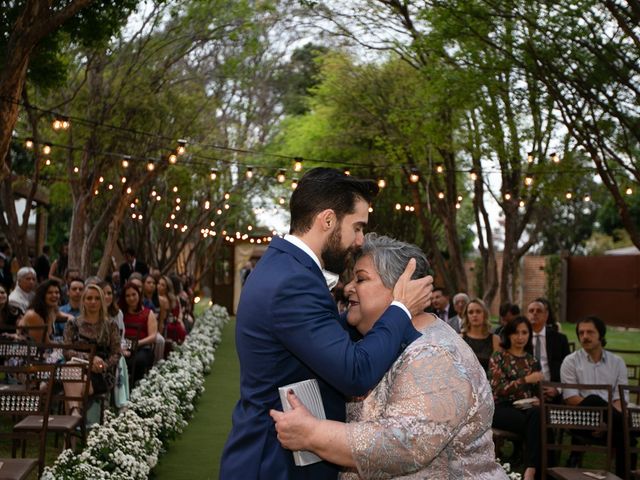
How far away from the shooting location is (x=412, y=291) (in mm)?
3416

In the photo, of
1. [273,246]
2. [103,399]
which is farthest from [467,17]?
[273,246]

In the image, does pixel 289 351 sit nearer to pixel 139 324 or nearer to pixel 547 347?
pixel 547 347

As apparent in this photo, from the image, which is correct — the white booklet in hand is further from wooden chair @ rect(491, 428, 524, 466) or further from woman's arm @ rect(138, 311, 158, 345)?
woman's arm @ rect(138, 311, 158, 345)

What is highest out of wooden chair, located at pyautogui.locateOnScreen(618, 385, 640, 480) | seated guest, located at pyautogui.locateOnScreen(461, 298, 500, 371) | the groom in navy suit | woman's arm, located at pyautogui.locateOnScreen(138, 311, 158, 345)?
the groom in navy suit

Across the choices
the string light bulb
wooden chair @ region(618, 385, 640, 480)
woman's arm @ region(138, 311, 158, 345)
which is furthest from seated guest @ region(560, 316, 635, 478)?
the string light bulb

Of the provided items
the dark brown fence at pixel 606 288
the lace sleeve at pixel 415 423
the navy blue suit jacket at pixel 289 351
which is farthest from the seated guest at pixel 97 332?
the dark brown fence at pixel 606 288

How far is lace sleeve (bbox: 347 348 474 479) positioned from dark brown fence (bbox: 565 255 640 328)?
3763 cm

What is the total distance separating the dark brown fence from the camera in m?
40.6

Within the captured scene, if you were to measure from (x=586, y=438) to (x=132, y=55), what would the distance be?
17.8 meters

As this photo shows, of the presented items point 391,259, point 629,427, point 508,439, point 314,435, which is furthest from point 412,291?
point 508,439

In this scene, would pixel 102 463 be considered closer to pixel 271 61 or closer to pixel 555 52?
pixel 555 52

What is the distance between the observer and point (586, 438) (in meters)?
9.23

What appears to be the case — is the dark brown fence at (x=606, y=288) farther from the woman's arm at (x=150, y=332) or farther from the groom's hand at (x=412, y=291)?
the groom's hand at (x=412, y=291)

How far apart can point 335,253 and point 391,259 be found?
0.21 metres
